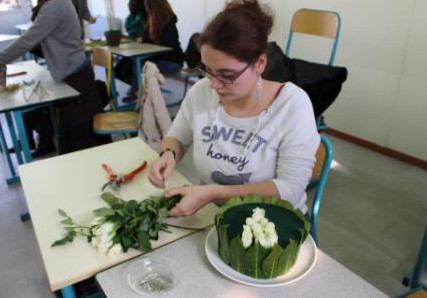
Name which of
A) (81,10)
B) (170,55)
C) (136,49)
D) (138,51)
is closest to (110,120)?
(138,51)

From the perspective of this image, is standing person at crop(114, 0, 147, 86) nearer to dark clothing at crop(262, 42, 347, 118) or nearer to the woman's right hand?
dark clothing at crop(262, 42, 347, 118)

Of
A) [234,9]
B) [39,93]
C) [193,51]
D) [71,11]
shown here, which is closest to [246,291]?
[234,9]

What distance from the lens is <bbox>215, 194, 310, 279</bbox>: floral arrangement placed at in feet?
2.54

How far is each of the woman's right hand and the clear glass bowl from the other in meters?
0.31

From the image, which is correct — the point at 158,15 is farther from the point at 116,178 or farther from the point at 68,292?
the point at 68,292

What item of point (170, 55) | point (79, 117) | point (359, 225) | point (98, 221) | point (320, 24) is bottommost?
point (359, 225)

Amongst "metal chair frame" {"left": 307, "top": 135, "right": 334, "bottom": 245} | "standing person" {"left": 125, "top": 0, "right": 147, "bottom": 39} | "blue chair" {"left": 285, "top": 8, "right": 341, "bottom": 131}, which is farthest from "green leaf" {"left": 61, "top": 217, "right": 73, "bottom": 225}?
"standing person" {"left": 125, "top": 0, "right": 147, "bottom": 39}

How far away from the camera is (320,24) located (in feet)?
7.94

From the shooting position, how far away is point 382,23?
9.05 ft

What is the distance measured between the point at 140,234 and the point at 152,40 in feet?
11.0

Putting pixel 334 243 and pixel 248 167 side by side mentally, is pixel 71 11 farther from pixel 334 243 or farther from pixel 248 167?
pixel 334 243

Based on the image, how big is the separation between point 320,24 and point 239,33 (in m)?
1.58

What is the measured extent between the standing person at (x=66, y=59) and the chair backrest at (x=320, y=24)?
1504 millimetres

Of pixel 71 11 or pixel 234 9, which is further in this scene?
A: pixel 71 11
